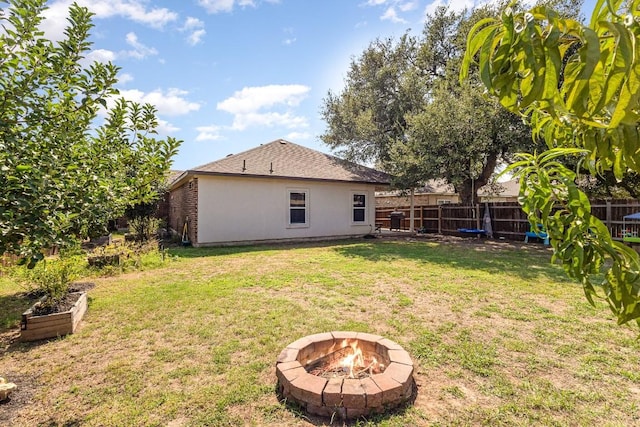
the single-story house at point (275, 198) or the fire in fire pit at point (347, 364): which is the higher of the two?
the single-story house at point (275, 198)

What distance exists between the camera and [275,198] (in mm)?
13438

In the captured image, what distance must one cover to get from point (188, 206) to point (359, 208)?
7.79 m

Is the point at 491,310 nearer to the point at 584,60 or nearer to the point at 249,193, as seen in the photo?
the point at 584,60

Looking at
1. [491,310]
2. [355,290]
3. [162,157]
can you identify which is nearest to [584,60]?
[162,157]

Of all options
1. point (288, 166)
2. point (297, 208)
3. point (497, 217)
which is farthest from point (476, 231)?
point (288, 166)

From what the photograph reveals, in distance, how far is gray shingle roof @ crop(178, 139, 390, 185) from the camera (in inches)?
493

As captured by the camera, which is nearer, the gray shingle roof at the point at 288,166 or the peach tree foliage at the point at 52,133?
the peach tree foliage at the point at 52,133

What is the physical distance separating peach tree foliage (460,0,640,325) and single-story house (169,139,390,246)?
11.7 metres

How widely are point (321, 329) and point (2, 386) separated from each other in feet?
10.5

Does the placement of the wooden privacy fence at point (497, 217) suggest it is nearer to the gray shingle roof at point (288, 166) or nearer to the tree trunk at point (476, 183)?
the tree trunk at point (476, 183)

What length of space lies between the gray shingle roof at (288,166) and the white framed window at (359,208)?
96cm

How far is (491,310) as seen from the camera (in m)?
5.04

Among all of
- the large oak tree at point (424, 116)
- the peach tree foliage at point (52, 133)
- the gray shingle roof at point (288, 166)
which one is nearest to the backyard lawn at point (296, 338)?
the peach tree foliage at point (52, 133)

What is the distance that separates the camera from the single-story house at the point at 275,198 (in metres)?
12.3
